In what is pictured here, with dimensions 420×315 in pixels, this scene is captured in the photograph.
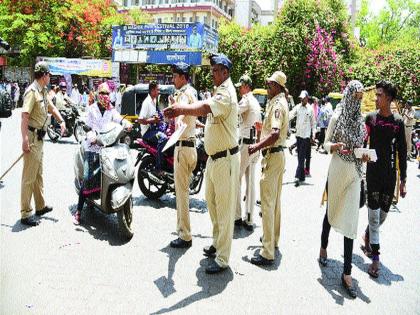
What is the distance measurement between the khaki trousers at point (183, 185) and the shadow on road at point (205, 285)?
22.0 inches

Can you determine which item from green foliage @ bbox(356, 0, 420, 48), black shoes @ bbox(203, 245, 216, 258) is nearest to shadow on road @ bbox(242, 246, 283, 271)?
black shoes @ bbox(203, 245, 216, 258)

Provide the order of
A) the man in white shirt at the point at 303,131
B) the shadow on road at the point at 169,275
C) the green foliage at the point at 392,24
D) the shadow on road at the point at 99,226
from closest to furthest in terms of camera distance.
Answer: the shadow on road at the point at 169,275
the shadow on road at the point at 99,226
the man in white shirt at the point at 303,131
the green foliage at the point at 392,24

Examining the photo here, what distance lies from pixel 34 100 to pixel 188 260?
2857 millimetres

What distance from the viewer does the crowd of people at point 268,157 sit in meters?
4.14

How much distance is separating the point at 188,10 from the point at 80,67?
36.2 meters

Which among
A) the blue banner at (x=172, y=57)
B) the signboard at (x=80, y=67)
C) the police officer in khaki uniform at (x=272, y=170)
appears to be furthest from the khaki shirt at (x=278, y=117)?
the signboard at (x=80, y=67)

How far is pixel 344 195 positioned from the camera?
166 inches

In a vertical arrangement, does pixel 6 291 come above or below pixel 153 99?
below

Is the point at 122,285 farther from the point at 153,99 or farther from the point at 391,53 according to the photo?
the point at 391,53

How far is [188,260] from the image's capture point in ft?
15.2

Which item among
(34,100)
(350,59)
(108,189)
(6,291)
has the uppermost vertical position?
(350,59)

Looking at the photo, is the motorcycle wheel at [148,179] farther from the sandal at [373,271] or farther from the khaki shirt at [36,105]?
the sandal at [373,271]

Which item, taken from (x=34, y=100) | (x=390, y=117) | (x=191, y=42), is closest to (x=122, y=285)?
(x=34, y=100)

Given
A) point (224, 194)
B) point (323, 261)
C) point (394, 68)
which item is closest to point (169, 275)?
point (224, 194)
